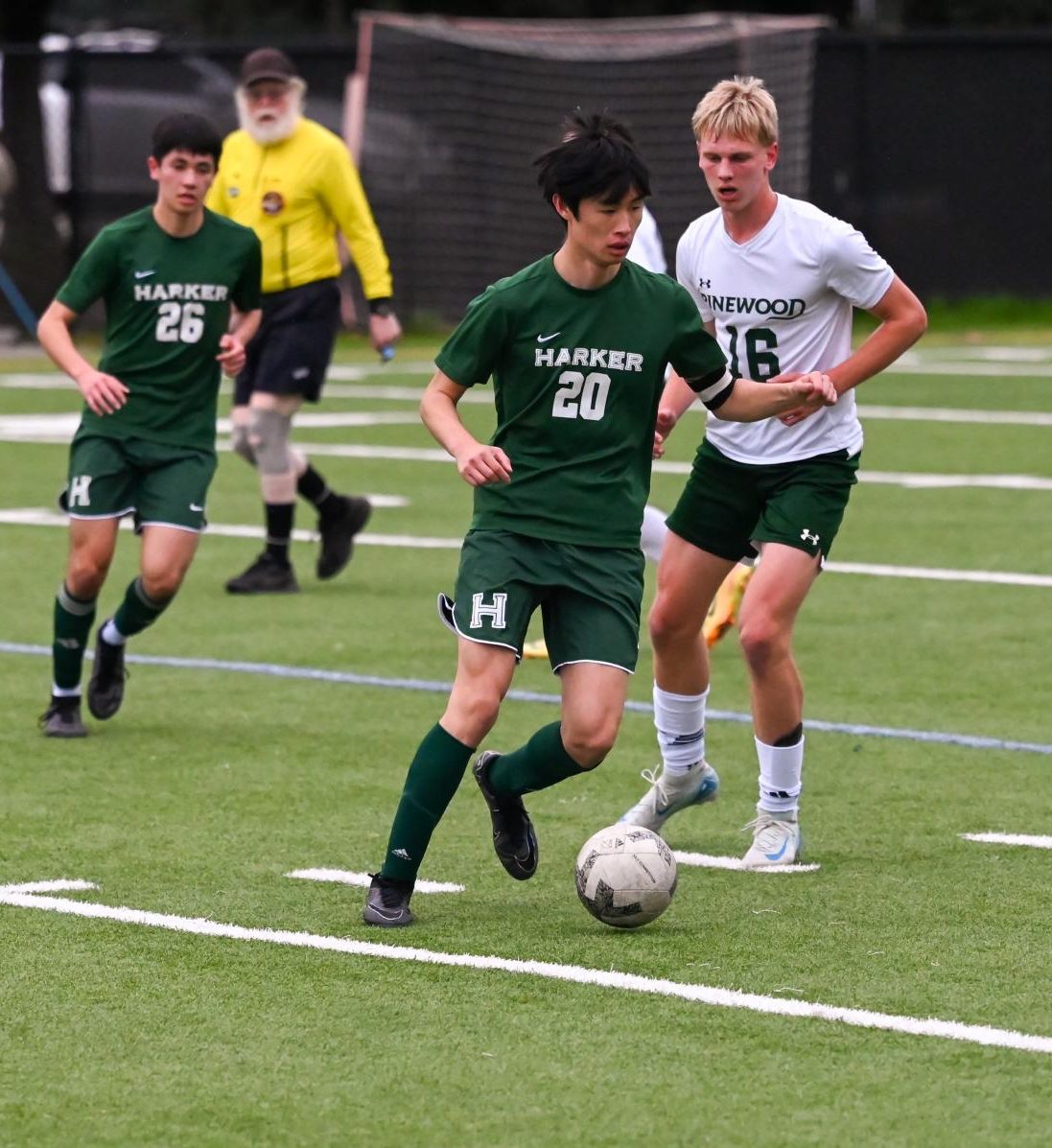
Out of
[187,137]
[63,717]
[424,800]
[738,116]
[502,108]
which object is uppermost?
[738,116]

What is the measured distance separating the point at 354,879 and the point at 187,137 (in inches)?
113

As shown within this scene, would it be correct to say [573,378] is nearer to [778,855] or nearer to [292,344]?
[778,855]

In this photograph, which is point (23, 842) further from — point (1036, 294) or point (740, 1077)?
point (1036, 294)

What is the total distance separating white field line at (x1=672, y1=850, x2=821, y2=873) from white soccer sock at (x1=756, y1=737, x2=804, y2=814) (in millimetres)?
166

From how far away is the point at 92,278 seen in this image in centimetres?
855

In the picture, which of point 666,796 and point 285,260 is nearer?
point 666,796

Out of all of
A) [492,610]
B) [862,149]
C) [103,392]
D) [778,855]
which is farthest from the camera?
[862,149]

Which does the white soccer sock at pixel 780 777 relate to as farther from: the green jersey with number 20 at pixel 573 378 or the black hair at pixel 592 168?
the black hair at pixel 592 168

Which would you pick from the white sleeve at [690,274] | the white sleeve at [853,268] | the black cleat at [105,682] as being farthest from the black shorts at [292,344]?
the white sleeve at [853,268]

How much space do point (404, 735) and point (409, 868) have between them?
103 inches

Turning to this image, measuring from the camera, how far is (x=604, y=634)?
6.20 metres

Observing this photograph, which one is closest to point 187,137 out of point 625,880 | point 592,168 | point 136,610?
point 136,610

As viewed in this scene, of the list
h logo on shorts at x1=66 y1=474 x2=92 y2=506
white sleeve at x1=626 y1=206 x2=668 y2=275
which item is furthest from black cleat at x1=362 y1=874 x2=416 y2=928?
white sleeve at x1=626 y1=206 x2=668 y2=275

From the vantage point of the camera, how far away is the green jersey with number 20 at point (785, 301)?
6.88m
